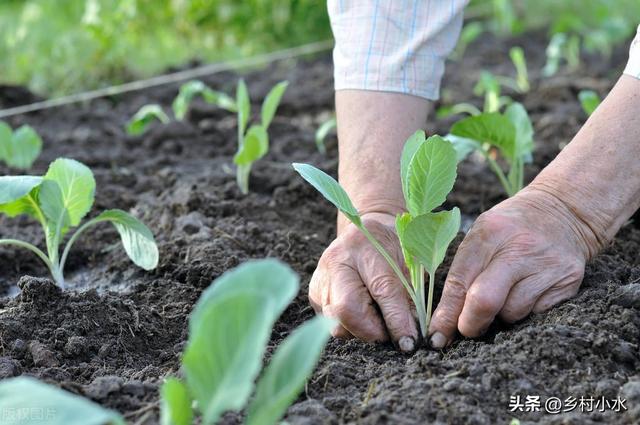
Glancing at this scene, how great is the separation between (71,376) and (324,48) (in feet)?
13.8

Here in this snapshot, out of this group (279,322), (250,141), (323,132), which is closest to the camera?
(279,322)

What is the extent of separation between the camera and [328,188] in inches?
62.7

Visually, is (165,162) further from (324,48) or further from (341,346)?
(324,48)

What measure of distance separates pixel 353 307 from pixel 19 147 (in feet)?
5.91

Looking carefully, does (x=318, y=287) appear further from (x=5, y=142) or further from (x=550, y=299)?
(x=5, y=142)

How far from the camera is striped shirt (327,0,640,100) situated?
2.08 metres

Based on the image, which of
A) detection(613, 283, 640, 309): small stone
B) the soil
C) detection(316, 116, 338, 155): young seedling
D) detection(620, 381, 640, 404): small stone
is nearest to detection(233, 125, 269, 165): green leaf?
the soil

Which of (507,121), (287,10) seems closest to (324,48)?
(287,10)

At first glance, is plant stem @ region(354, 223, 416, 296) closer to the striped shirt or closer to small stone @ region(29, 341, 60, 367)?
the striped shirt

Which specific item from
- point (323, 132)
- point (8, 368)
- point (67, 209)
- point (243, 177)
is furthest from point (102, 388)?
point (323, 132)

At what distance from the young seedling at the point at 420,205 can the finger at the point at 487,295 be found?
79 millimetres

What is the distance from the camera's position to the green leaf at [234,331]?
1000mm

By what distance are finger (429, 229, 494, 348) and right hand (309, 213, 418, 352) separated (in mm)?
49

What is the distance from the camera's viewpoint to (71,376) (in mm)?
1643
